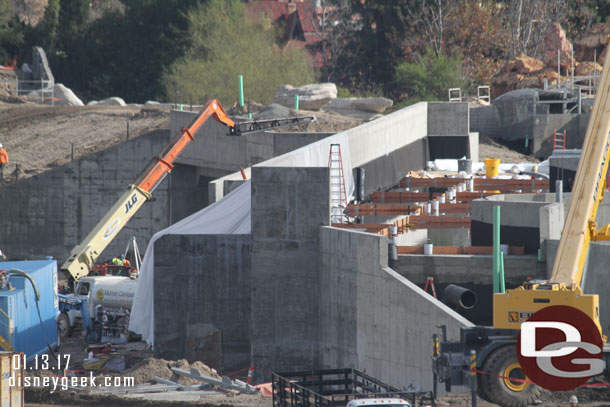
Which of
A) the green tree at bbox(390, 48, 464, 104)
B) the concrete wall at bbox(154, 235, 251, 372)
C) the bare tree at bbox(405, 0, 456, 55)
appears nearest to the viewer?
the concrete wall at bbox(154, 235, 251, 372)

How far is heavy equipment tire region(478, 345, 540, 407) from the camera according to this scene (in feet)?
61.7

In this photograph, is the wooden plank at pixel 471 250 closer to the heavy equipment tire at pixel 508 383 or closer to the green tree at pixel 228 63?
the heavy equipment tire at pixel 508 383

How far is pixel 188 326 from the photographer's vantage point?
28984 millimetres

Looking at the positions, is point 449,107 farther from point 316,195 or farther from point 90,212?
point 316,195

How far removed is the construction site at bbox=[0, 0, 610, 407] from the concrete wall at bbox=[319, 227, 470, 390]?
45 millimetres

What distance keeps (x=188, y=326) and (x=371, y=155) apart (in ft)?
45.5

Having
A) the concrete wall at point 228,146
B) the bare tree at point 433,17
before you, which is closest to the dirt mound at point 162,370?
the concrete wall at point 228,146

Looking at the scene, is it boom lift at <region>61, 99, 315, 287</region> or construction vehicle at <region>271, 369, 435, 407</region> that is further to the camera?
boom lift at <region>61, 99, 315, 287</region>

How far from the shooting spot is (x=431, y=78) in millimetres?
73250

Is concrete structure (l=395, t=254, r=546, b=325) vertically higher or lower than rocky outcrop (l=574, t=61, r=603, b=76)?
lower

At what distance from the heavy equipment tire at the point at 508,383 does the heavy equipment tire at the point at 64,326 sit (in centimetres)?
2107

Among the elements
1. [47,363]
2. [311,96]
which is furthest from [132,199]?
[311,96]

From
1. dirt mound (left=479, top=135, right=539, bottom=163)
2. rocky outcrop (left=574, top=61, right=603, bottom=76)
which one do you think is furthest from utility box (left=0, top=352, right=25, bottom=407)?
rocky outcrop (left=574, top=61, right=603, bottom=76)

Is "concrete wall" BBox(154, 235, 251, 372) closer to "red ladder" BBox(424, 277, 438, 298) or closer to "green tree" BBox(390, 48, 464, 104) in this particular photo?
"red ladder" BBox(424, 277, 438, 298)
